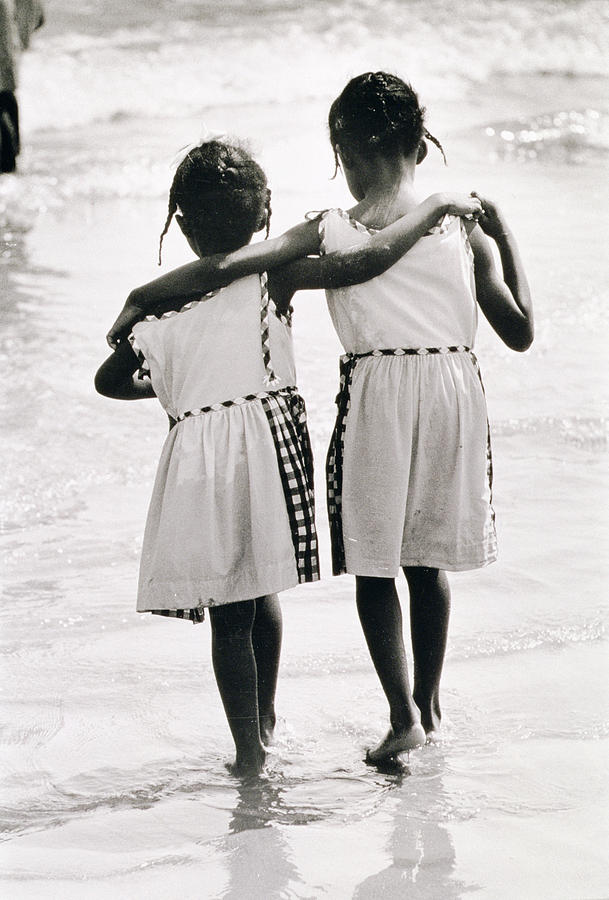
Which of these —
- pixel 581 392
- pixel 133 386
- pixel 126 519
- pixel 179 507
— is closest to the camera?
pixel 179 507

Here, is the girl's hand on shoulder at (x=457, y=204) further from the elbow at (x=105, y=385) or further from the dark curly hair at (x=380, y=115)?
the elbow at (x=105, y=385)

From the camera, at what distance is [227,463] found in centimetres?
176

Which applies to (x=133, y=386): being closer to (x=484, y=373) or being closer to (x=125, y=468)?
(x=125, y=468)

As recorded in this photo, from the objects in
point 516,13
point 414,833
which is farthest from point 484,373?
point 516,13

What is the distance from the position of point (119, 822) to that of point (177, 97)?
6628 mm

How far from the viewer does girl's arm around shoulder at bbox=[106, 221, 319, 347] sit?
178 cm

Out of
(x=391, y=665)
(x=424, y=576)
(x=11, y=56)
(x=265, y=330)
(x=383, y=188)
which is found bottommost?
(x=391, y=665)

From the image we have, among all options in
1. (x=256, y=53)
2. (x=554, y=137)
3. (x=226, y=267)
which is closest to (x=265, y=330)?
(x=226, y=267)

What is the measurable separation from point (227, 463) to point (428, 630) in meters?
0.46

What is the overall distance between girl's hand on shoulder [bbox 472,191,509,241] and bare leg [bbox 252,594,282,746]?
709mm

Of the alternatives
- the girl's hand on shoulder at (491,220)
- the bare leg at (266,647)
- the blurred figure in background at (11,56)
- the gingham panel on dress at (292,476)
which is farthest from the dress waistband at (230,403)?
the blurred figure in background at (11,56)

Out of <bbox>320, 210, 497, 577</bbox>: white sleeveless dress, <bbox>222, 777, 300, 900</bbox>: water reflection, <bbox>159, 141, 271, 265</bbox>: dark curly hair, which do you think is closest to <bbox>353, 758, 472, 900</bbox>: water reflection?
<bbox>222, 777, 300, 900</bbox>: water reflection

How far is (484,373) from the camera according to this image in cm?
416

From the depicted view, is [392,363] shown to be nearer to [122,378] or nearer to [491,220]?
[491,220]
